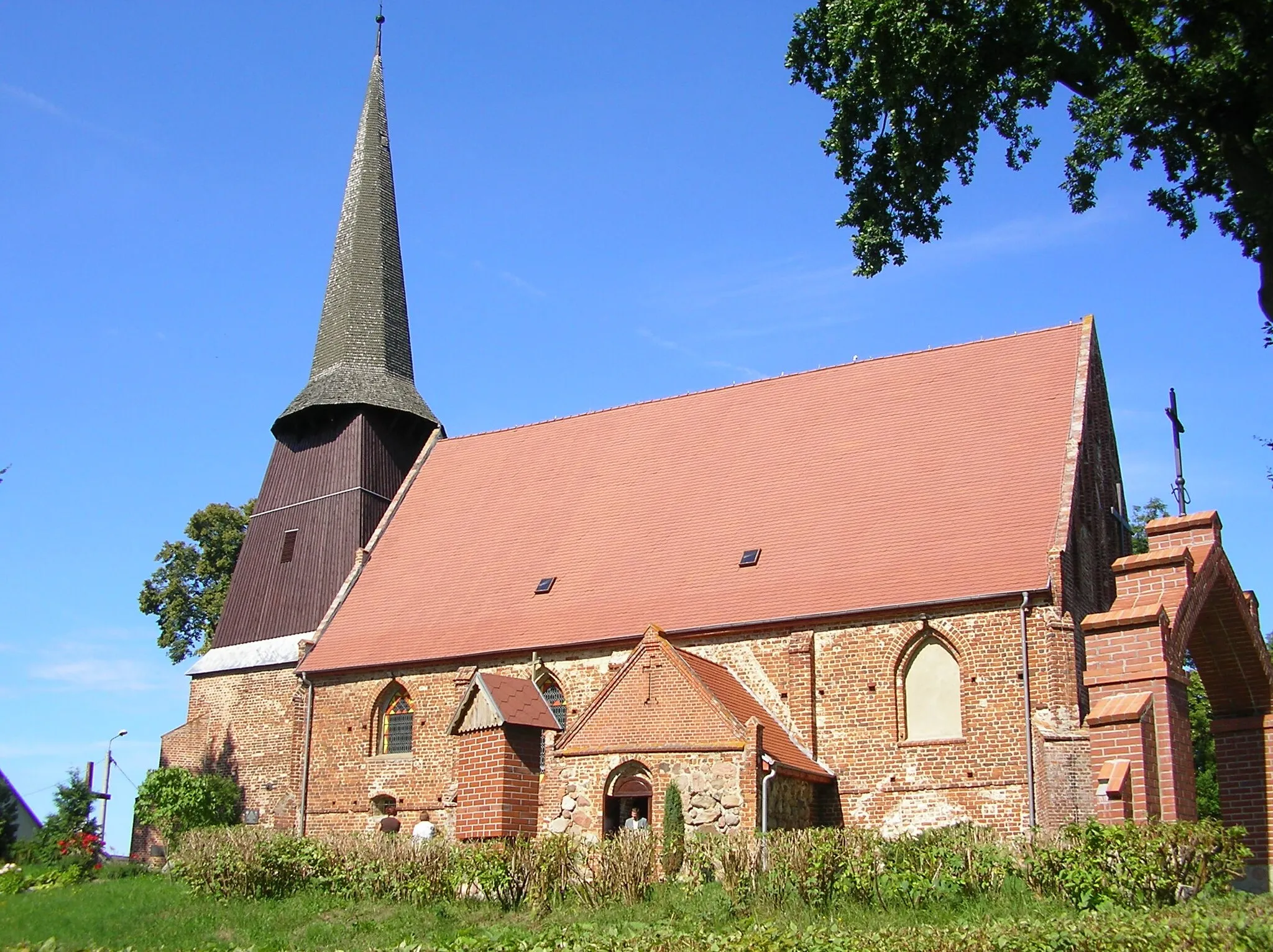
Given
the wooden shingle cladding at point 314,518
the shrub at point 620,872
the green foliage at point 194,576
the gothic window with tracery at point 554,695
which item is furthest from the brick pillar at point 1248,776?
the green foliage at point 194,576

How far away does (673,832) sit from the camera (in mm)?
16609

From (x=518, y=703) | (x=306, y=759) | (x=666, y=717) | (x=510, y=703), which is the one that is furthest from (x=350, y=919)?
(x=306, y=759)

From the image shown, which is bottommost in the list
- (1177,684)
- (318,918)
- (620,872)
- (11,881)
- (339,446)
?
(11,881)

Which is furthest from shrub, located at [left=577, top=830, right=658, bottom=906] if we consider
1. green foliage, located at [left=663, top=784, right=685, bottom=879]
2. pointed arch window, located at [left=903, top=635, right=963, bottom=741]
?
pointed arch window, located at [left=903, top=635, right=963, bottom=741]

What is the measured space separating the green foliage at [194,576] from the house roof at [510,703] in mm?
23911

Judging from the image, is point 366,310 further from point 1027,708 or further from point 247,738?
point 1027,708

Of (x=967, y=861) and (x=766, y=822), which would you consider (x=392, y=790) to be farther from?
(x=967, y=861)

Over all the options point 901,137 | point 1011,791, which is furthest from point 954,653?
point 901,137

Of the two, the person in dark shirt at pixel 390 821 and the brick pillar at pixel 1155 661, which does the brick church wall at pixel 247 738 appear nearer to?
the person in dark shirt at pixel 390 821

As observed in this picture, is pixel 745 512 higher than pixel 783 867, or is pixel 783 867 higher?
pixel 745 512

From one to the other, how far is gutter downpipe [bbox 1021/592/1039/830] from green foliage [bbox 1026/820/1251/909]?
5329 millimetres

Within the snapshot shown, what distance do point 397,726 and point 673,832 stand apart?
9.31 m

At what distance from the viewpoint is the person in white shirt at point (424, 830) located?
661 inches

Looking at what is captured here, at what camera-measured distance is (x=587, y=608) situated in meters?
22.7
